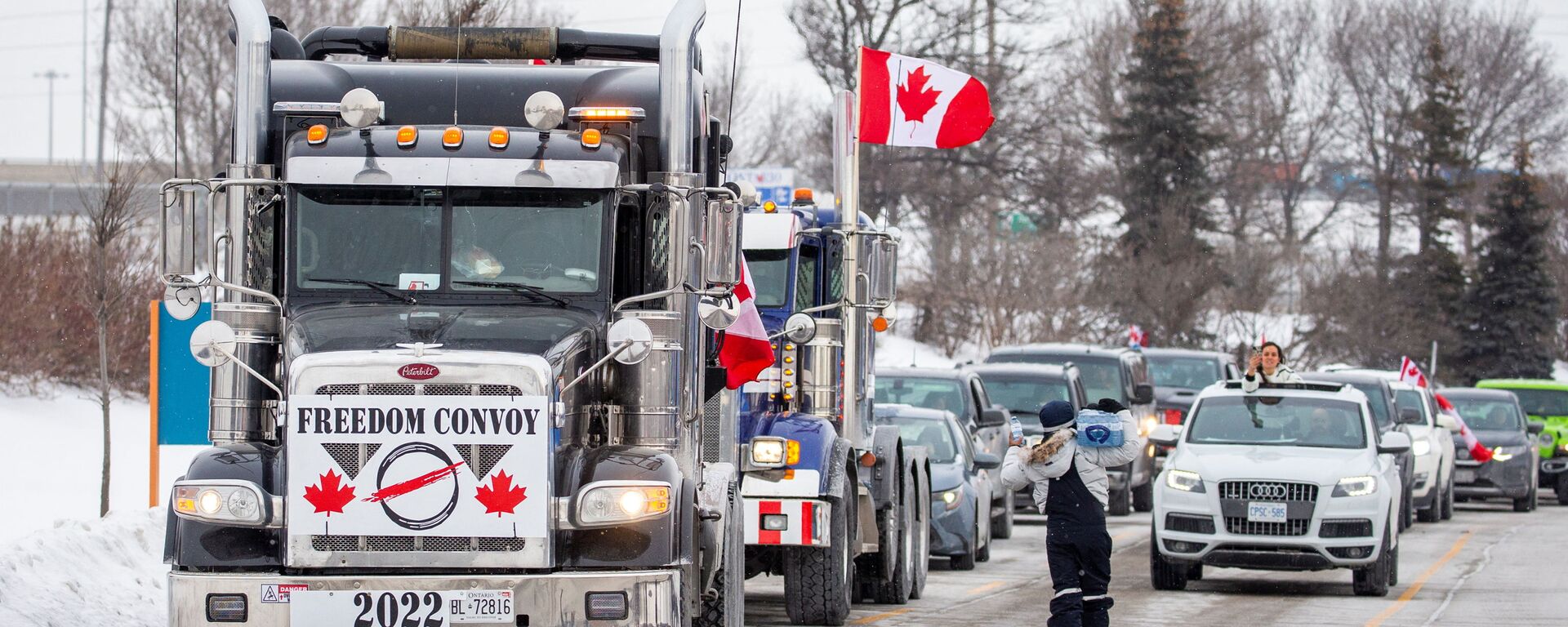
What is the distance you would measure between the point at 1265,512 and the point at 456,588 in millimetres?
9611

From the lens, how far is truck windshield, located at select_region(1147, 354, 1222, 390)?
31.5m

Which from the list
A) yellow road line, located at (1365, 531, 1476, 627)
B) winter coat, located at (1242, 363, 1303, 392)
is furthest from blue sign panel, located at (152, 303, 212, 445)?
winter coat, located at (1242, 363, 1303, 392)

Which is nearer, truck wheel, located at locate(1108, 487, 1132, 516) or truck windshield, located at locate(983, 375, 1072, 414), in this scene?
truck windshield, located at locate(983, 375, 1072, 414)

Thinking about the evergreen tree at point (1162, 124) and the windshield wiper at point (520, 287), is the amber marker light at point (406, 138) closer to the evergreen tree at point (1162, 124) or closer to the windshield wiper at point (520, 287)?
the windshield wiper at point (520, 287)

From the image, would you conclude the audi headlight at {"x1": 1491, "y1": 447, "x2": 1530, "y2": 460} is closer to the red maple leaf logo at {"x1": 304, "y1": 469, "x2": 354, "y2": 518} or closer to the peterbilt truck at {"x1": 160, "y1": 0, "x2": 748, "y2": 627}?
the peterbilt truck at {"x1": 160, "y1": 0, "x2": 748, "y2": 627}

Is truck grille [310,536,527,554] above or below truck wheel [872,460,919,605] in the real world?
above

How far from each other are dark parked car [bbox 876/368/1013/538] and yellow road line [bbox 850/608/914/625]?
736 centimetres

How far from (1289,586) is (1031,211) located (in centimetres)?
3737

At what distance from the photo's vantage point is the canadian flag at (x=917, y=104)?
1852cm

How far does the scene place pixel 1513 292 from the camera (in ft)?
214

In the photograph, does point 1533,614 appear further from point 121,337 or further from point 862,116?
point 121,337

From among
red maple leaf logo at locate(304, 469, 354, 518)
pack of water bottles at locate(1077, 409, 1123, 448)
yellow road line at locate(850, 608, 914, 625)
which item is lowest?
yellow road line at locate(850, 608, 914, 625)

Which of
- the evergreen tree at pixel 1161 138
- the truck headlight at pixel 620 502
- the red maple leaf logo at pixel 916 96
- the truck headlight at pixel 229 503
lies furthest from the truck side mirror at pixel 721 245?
the evergreen tree at pixel 1161 138

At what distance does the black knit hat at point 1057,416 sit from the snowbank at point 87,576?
17.0ft
